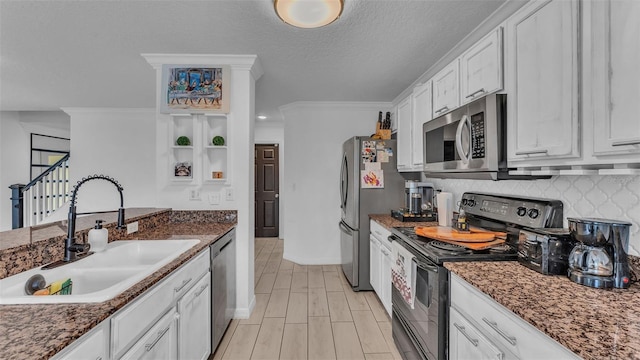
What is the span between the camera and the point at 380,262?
2756 millimetres

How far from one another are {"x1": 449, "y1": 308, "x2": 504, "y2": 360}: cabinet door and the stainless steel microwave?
79 cm

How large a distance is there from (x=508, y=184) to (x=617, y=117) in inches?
41.1

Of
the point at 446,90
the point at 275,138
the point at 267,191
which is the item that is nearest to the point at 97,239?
the point at 446,90

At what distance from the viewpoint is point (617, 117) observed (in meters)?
0.97

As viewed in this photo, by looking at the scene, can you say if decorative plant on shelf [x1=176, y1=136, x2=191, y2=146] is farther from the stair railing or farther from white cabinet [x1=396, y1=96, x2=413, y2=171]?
the stair railing

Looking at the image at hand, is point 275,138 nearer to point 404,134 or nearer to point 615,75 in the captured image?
point 404,134

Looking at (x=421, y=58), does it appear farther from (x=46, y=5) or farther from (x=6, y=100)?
(x=6, y=100)

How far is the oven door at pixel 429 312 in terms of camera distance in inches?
57.7

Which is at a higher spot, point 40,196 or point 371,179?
point 371,179

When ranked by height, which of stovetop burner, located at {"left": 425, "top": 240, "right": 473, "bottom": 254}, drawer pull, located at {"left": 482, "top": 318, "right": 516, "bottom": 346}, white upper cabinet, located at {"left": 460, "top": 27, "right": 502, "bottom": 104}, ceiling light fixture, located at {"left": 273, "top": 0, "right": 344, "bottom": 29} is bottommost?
drawer pull, located at {"left": 482, "top": 318, "right": 516, "bottom": 346}

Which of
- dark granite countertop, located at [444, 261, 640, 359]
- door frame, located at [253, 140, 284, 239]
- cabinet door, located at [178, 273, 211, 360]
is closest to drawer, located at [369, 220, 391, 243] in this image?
dark granite countertop, located at [444, 261, 640, 359]

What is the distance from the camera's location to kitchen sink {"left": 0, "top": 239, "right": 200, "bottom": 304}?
100cm

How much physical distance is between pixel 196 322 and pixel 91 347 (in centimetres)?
92

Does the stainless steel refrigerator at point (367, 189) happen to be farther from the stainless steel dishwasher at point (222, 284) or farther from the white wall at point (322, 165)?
the stainless steel dishwasher at point (222, 284)
